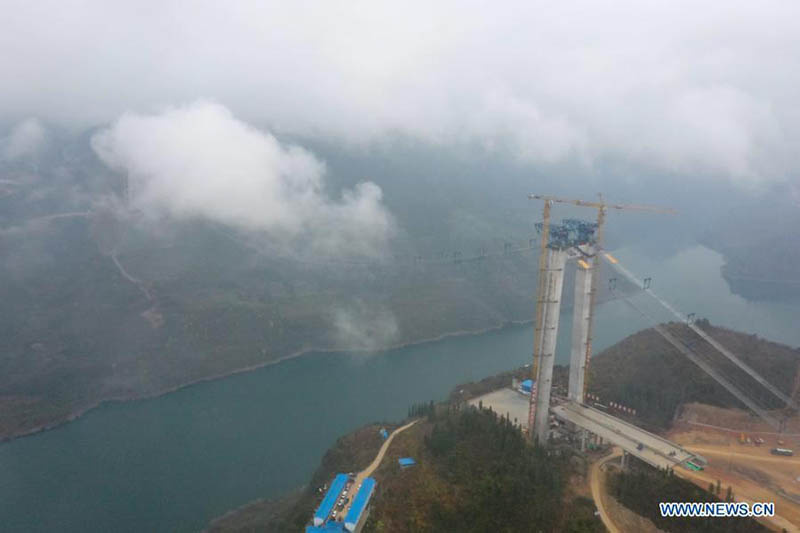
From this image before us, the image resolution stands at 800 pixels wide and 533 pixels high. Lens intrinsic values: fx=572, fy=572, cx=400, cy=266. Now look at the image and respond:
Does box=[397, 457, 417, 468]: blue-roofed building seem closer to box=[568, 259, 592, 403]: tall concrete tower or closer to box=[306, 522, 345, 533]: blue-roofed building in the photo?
box=[306, 522, 345, 533]: blue-roofed building

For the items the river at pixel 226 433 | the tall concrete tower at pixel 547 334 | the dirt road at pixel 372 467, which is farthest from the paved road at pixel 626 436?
the river at pixel 226 433

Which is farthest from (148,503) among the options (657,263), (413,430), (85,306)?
(657,263)

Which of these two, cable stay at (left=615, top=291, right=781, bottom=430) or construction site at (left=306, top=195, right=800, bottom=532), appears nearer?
construction site at (left=306, top=195, right=800, bottom=532)

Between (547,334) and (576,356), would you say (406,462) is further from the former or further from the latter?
(576,356)

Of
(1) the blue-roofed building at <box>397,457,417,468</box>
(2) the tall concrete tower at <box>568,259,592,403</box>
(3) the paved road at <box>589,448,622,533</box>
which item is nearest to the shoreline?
(1) the blue-roofed building at <box>397,457,417,468</box>

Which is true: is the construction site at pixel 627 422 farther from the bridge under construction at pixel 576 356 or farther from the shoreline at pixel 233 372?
the shoreline at pixel 233 372

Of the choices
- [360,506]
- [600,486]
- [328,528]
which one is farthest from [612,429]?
[328,528]

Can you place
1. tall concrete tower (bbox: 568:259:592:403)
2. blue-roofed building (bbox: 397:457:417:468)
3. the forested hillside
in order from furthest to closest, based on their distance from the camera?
A: 1. the forested hillside
2. tall concrete tower (bbox: 568:259:592:403)
3. blue-roofed building (bbox: 397:457:417:468)
